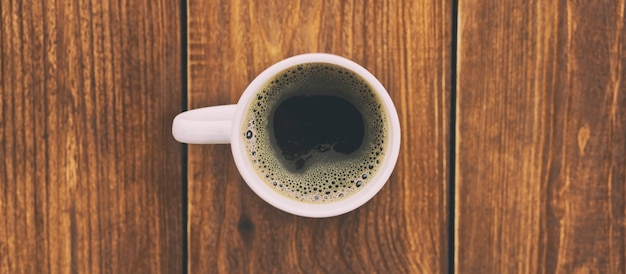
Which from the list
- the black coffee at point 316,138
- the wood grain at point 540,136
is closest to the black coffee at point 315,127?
the black coffee at point 316,138

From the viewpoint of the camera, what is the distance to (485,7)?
564 millimetres

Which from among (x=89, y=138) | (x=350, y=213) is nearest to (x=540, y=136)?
(x=350, y=213)

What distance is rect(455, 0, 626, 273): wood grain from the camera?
567mm

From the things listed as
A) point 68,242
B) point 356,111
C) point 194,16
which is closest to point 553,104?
point 356,111

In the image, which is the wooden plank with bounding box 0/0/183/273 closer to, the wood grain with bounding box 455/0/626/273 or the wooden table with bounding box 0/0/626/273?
the wooden table with bounding box 0/0/626/273

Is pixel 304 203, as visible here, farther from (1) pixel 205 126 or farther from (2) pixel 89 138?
(2) pixel 89 138

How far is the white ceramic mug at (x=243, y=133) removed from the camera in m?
0.49

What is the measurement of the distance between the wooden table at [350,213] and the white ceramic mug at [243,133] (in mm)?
62

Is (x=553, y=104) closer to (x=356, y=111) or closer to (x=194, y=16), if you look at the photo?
(x=356, y=111)

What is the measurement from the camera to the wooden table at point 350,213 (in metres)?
0.56

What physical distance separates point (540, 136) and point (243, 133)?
27 centimetres

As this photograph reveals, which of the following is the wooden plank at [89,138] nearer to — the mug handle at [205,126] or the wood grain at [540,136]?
the mug handle at [205,126]

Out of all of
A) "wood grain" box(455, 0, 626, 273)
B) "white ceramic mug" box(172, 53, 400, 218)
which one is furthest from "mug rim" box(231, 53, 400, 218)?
"wood grain" box(455, 0, 626, 273)

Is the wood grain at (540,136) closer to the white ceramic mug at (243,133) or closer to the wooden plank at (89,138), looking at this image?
the white ceramic mug at (243,133)
